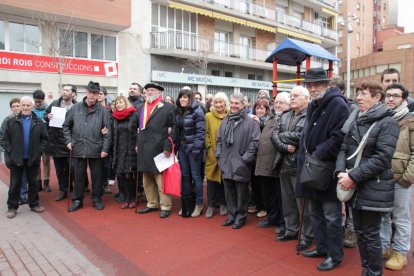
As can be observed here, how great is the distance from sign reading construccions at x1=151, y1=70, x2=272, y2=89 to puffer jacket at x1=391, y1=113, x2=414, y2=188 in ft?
57.4

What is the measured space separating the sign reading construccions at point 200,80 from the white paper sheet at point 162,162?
1513 centimetres

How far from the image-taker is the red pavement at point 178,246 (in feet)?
13.1

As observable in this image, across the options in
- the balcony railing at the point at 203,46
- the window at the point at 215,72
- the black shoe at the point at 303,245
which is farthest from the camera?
the window at the point at 215,72

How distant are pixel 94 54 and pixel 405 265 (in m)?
17.4

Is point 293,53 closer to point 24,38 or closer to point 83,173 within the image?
point 83,173

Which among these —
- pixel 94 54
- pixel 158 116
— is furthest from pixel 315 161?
pixel 94 54

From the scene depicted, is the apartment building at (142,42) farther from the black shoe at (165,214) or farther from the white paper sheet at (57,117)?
the black shoe at (165,214)

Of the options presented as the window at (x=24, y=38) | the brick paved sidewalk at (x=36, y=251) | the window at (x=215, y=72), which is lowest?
the brick paved sidewalk at (x=36, y=251)

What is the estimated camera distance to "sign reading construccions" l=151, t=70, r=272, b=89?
2041 centimetres

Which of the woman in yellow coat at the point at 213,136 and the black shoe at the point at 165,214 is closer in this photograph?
the woman in yellow coat at the point at 213,136

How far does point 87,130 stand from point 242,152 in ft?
9.29

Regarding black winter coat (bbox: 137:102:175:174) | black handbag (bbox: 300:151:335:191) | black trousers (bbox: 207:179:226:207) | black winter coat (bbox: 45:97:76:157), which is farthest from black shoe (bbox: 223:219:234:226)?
black winter coat (bbox: 45:97:76:157)

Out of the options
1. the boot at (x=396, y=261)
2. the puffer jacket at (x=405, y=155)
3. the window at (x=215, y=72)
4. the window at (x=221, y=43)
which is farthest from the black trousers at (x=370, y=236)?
the window at (x=215, y=72)

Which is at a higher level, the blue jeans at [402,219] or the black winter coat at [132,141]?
the black winter coat at [132,141]
